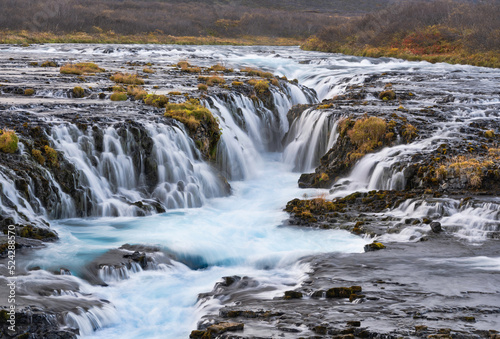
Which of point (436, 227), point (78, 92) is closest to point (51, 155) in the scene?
point (78, 92)

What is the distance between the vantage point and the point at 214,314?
34.7ft

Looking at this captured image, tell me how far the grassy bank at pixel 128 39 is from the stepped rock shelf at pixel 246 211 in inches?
1765

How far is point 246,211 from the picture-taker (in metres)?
18.9

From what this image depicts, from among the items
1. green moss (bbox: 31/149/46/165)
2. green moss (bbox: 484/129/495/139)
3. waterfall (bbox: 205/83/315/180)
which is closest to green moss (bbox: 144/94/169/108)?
waterfall (bbox: 205/83/315/180)

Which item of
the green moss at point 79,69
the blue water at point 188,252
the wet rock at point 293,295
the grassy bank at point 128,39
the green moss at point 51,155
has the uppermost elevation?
the grassy bank at point 128,39

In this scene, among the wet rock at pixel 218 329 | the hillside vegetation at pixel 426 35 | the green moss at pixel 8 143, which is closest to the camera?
the wet rock at pixel 218 329

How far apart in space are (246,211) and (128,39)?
6865 cm

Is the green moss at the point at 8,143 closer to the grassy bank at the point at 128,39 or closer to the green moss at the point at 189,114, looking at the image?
the green moss at the point at 189,114

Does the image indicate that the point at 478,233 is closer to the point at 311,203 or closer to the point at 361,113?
the point at 311,203

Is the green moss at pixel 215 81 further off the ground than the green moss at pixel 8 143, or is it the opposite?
the green moss at pixel 215 81

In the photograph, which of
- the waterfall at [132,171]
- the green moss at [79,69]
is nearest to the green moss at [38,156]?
the waterfall at [132,171]

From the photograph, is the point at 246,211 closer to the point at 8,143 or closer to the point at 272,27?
the point at 8,143

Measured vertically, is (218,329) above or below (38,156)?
below

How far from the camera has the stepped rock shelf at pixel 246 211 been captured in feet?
33.7
